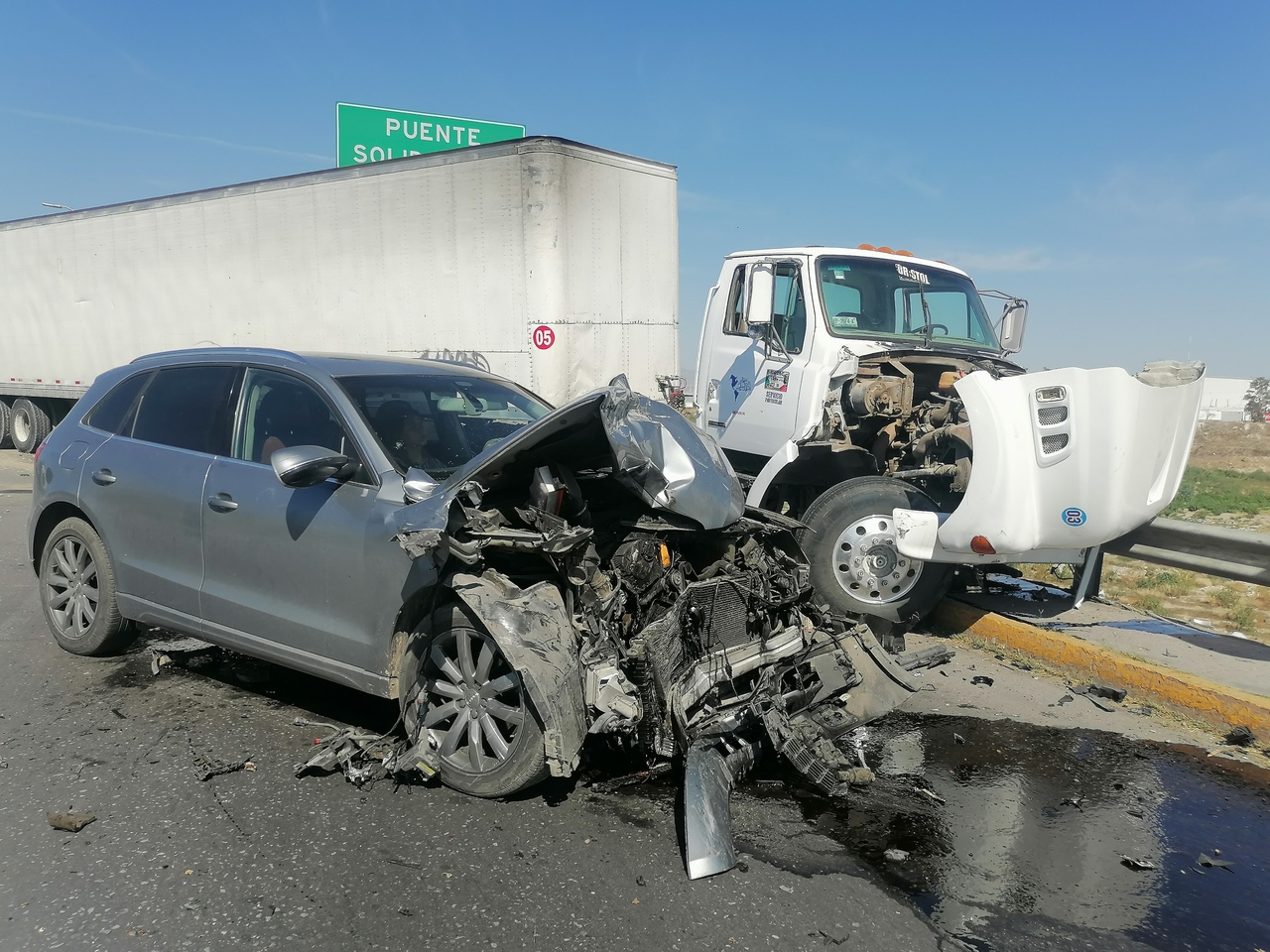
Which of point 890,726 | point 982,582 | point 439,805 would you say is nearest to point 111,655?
point 439,805

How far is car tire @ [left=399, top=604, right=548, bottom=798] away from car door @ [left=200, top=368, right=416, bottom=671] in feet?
0.72

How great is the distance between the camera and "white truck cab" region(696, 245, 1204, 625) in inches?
203

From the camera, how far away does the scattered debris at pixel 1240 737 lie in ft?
14.5

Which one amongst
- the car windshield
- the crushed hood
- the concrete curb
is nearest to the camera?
the crushed hood

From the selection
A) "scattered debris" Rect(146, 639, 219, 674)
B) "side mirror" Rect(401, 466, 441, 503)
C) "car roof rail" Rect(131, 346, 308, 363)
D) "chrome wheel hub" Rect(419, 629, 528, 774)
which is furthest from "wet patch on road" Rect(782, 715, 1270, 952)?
"scattered debris" Rect(146, 639, 219, 674)

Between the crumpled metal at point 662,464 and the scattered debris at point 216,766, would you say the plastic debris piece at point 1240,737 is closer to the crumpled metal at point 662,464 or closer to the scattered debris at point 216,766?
the crumpled metal at point 662,464

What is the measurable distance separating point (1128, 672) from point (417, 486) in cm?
408

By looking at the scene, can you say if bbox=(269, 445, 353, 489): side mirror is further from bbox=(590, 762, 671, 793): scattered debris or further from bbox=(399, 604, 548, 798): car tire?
bbox=(590, 762, 671, 793): scattered debris

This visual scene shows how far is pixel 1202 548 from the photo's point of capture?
5457 millimetres

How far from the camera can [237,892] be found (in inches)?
118

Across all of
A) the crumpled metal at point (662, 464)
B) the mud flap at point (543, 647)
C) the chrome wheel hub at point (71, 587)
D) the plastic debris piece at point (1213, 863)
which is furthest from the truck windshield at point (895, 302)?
the chrome wheel hub at point (71, 587)

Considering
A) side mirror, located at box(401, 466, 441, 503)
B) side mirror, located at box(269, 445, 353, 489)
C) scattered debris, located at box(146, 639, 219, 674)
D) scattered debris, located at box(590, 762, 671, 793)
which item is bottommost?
scattered debris, located at box(590, 762, 671, 793)

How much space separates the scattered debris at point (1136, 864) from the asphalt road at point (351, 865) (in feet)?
3.21

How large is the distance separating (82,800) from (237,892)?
3.72 ft
